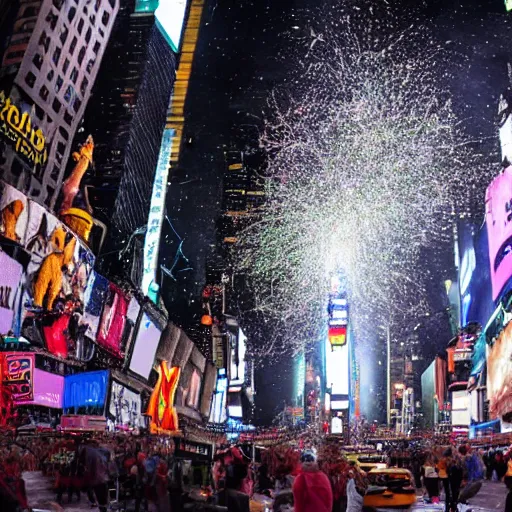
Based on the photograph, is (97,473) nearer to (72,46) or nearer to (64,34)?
(64,34)

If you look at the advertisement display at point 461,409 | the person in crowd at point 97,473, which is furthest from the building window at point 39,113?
the advertisement display at point 461,409

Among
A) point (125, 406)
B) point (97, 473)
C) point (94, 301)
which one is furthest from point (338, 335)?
point (97, 473)

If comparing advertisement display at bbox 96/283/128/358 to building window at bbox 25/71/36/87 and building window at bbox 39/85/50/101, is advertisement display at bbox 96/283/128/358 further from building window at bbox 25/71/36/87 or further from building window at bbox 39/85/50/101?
building window at bbox 25/71/36/87

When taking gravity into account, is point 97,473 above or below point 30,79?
below

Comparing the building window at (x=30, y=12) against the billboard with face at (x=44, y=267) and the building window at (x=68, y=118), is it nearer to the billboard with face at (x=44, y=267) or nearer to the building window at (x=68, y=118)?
the billboard with face at (x=44, y=267)

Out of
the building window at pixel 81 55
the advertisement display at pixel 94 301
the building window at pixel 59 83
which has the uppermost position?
the building window at pixel 81 55

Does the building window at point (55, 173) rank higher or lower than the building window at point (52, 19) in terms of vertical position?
lower

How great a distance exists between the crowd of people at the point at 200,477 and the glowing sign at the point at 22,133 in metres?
7.95

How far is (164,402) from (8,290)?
59.8 feet

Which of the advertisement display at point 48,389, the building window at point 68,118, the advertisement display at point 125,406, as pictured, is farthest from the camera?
the advertisement display at point 125,406

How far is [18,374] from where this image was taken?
19312 millimetres

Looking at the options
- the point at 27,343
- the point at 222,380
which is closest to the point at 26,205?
the point at 27,343

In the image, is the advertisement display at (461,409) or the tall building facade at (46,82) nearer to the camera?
the tall building facade at (46,82)

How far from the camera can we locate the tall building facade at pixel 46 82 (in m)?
18.4
